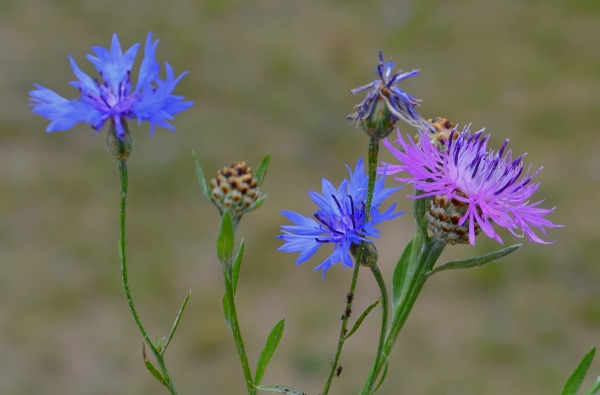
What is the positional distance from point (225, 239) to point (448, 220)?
321mm

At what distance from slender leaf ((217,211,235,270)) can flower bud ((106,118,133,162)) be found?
0.53ft

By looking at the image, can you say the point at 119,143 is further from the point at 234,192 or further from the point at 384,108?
the point at 384,108

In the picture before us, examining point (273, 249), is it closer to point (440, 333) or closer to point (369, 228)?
point (440, 333)

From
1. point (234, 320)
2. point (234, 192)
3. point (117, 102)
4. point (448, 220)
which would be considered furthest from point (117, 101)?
point (448, 220)

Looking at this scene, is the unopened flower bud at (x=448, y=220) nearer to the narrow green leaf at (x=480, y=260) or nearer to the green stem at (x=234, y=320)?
the narrow green leaf at (x=480, y=260)

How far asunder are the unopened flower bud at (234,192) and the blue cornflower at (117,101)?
11 centimetres

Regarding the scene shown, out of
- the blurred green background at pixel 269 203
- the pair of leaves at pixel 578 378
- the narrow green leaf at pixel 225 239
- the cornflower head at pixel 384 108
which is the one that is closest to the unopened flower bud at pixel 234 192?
the narrow green leaf at pixel 225 239

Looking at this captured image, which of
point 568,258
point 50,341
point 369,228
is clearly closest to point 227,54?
point 50,341

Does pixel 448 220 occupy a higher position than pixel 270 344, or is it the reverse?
pixel 448 220

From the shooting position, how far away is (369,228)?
85 centimetres

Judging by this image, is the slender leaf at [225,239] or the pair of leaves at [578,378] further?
the pair of leaves at [578,378]

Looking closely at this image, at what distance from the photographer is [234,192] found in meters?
0.83

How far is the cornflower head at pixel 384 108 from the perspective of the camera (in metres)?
0.81

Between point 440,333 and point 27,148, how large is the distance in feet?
9.17
